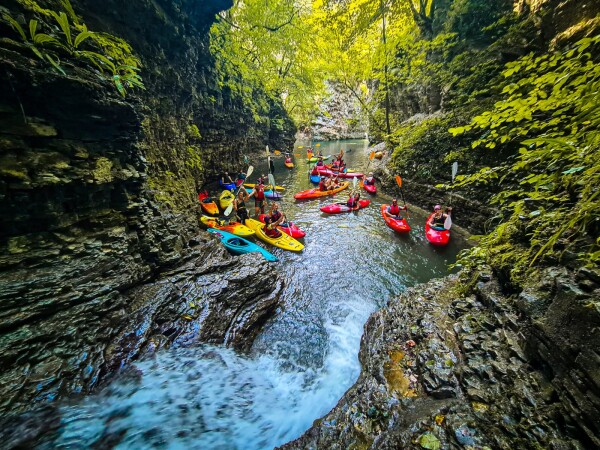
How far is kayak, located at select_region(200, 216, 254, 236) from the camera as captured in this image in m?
8.14

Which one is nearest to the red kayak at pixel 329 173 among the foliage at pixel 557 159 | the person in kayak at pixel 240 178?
the person in kayak at pixel 240 178

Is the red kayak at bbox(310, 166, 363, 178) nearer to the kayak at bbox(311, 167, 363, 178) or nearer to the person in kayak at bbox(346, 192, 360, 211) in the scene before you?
the kayak at bbox(311, 167, 363, 178)

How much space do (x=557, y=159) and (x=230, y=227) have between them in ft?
25.7

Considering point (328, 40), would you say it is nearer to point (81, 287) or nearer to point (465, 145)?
point (465, 145)

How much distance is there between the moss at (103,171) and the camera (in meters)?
3.85

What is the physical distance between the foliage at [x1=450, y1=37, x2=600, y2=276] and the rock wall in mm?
442

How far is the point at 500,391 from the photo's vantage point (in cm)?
221

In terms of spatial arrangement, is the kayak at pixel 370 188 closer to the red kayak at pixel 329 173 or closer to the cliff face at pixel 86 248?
the red kayak at pixel 329 173

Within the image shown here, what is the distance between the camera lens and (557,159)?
1.96 metres

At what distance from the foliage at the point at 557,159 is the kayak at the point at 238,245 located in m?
5.23

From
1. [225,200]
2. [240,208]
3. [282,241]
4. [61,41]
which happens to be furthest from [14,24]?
[225,200]

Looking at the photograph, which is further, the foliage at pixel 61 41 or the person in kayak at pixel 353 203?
the person in kayak at pixel 353 203

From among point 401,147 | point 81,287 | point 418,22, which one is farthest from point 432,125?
point 81,287

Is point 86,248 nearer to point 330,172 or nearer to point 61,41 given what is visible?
point 61,41
